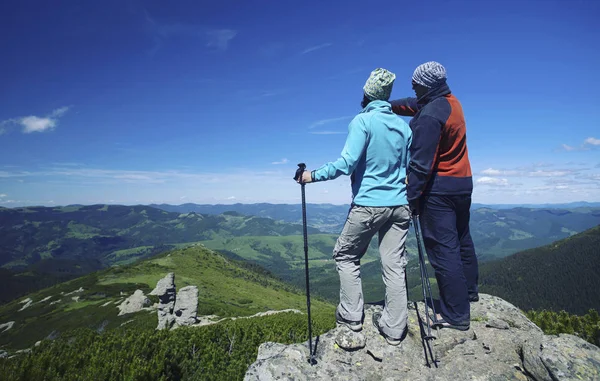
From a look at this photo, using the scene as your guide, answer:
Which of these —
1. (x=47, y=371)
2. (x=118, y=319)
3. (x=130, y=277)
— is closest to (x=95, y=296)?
(x=130, y=277)

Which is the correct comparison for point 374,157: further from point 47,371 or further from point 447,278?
point 47,371

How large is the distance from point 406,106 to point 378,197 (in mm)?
2676

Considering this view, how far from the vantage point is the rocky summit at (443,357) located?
4848 millimetres

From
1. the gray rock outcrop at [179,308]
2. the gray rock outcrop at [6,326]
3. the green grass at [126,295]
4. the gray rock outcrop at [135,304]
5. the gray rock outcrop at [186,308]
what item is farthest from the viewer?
the gray rock outcrop at [6,326]

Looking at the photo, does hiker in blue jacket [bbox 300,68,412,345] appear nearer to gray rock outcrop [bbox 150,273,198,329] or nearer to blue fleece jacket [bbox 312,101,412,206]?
blue fleece jacket [bbox 312,101,412,206]

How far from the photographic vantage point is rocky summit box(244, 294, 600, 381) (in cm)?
485

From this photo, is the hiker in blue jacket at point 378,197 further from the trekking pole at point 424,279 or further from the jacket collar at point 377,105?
the trekking pole at point 424,279

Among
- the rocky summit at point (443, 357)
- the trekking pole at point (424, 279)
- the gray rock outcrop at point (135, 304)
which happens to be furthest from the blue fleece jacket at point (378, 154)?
the gray rock outcrop at point (135, 304)

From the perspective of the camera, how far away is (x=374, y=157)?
5.69 meters

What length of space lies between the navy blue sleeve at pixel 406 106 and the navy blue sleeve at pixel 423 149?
4.19 feet

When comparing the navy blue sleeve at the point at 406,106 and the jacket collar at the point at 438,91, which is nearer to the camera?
the jacket collar at the point at 438,91

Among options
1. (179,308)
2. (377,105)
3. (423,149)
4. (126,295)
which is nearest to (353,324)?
(423,149)

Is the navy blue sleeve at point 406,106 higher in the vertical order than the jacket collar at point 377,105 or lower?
higher

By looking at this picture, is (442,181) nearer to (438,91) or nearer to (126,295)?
(438,91)
